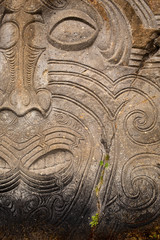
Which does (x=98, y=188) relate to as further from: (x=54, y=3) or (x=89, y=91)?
(x=54, y=3)

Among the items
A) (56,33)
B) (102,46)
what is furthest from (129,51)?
(56,33)

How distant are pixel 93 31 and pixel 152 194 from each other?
163cm

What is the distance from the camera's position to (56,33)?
11.3 ft

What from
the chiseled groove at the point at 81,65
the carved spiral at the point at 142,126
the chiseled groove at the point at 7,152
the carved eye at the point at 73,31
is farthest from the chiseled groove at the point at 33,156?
the carved eye at the point at 73,31

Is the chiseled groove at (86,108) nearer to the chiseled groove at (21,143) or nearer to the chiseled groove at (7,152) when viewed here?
the chiseled groove at (21,143)

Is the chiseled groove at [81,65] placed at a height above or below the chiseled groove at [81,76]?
above

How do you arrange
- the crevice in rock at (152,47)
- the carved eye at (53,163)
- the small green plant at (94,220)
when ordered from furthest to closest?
the crevice in rock at (152,47), the carved eye at (53,163), the small green plant at (94,220)

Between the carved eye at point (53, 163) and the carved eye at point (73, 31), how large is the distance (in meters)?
1.02

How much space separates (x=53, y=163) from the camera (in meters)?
3.27

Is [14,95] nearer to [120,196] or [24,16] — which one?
[24,16]

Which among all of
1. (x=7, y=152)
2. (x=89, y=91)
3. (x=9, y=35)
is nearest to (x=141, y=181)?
(x=89, y=91)

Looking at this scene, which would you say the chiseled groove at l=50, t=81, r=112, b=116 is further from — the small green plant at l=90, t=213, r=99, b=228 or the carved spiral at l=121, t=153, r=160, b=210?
the small green plant at l=90, t=213, r=99, b=228

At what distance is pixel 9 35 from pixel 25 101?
668 mm

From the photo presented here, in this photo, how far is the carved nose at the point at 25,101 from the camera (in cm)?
334
